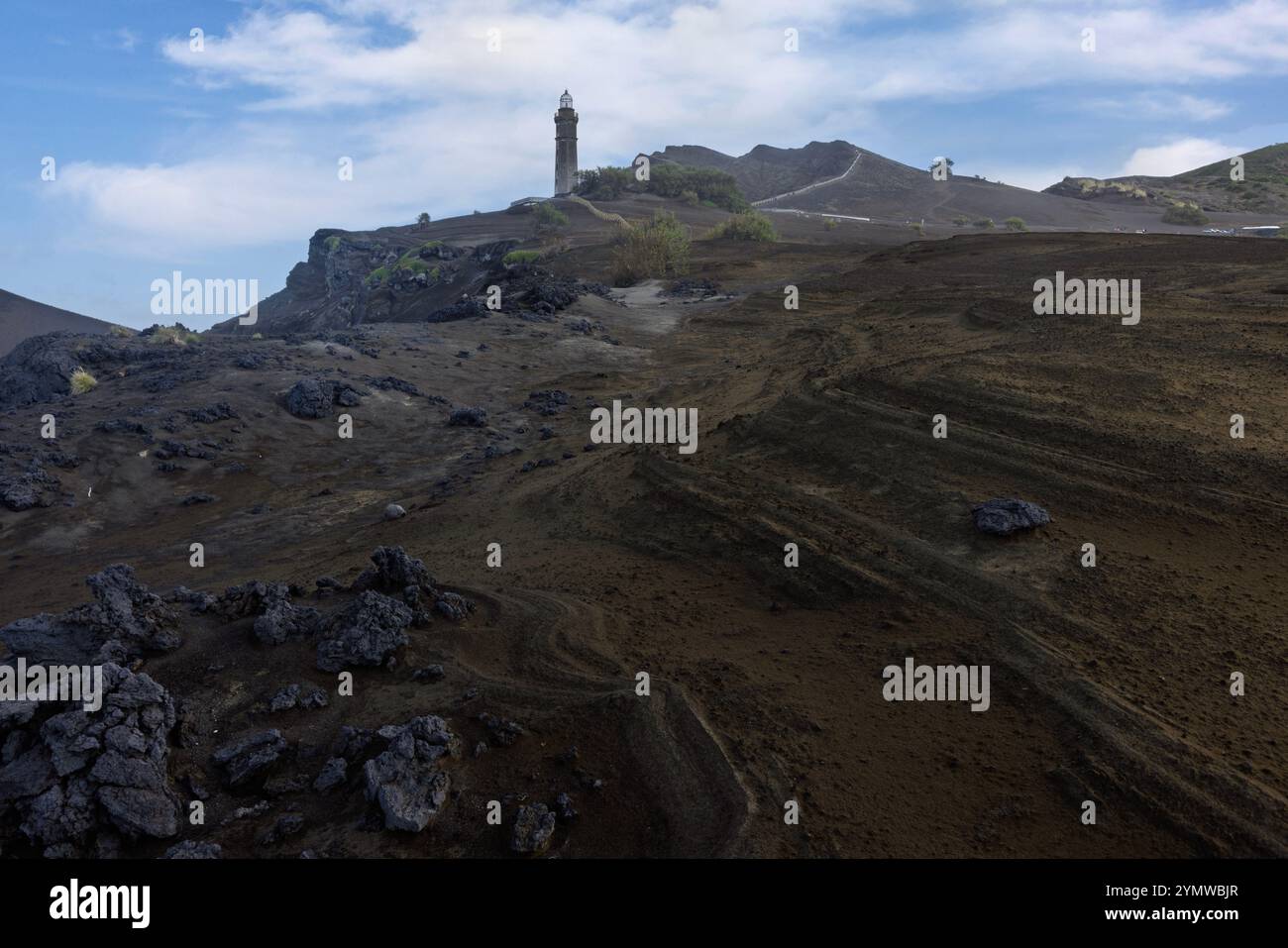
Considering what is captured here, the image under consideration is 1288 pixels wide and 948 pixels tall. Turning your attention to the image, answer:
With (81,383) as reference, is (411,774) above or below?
below

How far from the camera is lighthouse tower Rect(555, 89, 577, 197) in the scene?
64750 millimetres

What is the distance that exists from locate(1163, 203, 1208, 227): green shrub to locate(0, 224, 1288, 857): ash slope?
124 ft

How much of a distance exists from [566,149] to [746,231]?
32.6 meters

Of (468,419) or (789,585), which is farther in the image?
(468,419)

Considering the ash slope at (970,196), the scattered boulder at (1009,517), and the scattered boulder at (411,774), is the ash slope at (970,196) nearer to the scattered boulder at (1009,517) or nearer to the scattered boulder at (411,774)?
the scattered boulder at (1009,517)

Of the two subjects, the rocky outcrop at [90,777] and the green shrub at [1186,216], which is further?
the green shrub at [1186,216]

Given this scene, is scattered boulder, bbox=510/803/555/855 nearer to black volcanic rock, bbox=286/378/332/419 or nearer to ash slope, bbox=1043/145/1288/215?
black volcanic rock, bbox=286/378/332/419

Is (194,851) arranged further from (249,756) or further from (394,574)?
(394,574)

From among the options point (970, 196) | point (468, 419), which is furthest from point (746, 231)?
point (970, 196)

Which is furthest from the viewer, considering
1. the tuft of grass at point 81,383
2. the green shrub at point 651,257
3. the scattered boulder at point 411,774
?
the green shrub at point 651,257

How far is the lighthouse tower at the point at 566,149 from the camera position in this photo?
212 ft

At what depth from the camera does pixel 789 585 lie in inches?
294

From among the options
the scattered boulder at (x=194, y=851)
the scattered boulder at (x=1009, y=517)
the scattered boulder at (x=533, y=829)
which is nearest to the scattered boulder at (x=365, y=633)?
the scattered boulder at (x=194, y=851)

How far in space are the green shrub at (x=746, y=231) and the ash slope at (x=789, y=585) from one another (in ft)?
75.1
